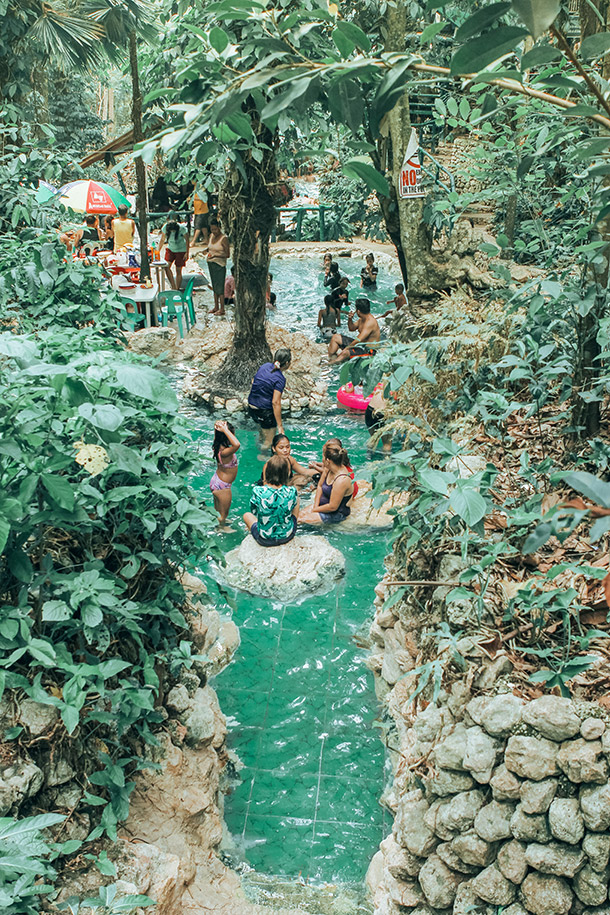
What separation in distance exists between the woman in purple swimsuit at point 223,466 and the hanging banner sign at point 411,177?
408 cm

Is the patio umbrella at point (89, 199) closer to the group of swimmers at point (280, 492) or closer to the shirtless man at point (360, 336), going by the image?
the shirtless man at point (360, 336)

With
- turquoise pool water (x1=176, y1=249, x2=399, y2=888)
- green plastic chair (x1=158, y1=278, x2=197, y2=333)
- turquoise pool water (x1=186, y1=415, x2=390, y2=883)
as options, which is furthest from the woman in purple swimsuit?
green plastic chair (x1=158, y1=278, x2=197, y2=333)

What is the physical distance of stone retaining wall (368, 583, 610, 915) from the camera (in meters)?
2.79

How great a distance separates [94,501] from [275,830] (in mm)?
2101

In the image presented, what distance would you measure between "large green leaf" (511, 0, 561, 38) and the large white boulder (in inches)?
202

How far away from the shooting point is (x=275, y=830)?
416 centimetres

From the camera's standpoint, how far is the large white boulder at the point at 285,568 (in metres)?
6.14

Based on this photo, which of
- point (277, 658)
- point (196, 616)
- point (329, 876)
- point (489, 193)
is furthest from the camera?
point (489, 193)

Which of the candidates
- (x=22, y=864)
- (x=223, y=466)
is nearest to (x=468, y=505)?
(x=22, y=864)

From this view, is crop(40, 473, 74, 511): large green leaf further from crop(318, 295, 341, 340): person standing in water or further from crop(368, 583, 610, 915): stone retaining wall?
crop(318, 295, 341, 340): person standing in water

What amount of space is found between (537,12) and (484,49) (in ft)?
0.64

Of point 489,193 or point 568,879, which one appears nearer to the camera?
point 568,879

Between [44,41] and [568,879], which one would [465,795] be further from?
[44,41]

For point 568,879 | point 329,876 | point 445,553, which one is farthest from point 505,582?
point 329,876
